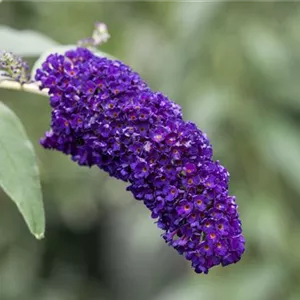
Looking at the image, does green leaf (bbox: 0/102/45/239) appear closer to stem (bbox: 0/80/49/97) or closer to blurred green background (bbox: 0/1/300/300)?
stem (bbox: 0/80/49/97)

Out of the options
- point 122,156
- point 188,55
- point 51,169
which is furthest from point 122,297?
point 122,156

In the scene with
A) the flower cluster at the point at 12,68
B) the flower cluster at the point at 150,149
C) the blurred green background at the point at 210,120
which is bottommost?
the blurred green background at the point at 210,120

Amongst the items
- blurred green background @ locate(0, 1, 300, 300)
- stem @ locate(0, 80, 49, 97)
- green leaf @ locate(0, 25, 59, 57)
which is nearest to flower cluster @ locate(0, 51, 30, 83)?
stem @ locate(0, 80, 49, 97)

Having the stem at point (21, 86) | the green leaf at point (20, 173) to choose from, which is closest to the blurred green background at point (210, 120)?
the stem at point (21, 86)

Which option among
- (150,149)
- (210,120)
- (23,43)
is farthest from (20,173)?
(210,120)

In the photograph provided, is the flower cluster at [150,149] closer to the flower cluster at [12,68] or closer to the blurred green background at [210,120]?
the flower cluster at [12,68]

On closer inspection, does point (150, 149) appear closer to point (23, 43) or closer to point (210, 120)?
point (23, 43)

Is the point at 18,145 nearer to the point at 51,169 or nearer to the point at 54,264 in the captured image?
the point at 51,169
